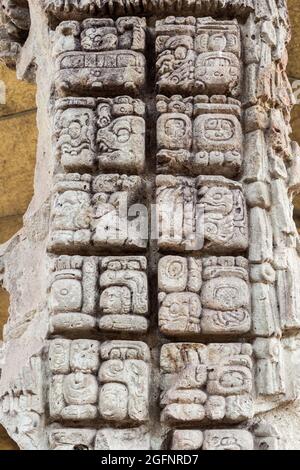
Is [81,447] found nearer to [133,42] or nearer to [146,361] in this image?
[146,361]

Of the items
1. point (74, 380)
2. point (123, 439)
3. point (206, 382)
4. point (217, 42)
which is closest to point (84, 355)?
point (74, 380)

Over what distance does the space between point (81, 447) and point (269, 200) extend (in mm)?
1143

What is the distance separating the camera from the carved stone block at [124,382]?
11.4 ft

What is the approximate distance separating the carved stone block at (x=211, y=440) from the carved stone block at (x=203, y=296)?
1.14ft

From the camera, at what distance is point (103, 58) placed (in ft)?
12.6

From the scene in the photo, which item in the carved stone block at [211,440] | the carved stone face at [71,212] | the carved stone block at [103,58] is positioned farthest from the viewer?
the carved stone block at [103,58]

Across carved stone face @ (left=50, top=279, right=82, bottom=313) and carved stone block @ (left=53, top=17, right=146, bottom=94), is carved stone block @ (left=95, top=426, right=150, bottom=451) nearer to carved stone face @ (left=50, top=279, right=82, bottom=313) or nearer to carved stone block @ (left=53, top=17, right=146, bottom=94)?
carved stone face @ (left=50, top=279, right=82, bottom=313)

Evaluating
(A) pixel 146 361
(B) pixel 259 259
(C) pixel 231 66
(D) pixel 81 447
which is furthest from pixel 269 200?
(D) pixel 81 447

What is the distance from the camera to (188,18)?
389 cm

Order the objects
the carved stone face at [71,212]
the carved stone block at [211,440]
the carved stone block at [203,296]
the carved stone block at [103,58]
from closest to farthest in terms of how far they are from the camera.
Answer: the carved stone block at [211,440], the carved stone block at [203,296], the carved stone face at [71,212], the carved stone block at [103,58]

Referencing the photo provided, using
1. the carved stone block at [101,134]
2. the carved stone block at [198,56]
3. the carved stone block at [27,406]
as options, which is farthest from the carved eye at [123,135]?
the carved stone block at [27,406]

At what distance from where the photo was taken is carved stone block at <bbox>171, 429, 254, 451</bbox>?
3.46 metres

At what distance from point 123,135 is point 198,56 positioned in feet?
1.41

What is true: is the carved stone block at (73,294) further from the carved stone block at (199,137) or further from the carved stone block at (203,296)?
the carved stone block at (199,137)
